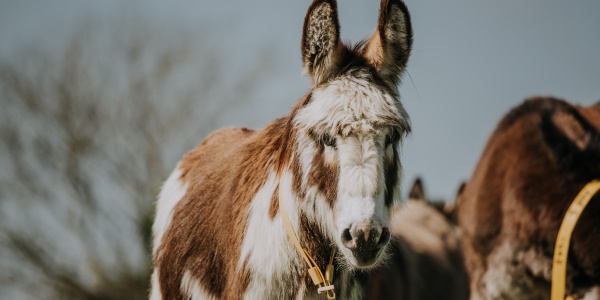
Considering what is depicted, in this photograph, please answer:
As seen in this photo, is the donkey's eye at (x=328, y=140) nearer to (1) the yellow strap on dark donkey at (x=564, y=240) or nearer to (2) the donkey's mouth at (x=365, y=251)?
(2) the donkey's mouth at (x=365, y=251)

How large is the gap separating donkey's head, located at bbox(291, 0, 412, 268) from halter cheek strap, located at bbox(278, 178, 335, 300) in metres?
0.13

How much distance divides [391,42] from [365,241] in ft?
3.94

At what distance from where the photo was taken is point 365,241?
248 cm

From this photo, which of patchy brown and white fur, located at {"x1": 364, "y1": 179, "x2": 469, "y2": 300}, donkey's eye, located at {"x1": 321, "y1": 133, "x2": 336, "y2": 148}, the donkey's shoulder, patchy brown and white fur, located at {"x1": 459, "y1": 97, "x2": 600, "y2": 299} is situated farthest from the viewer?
patchy brown and white fur, located at {"x1": 364, "y1": 179, "x2": 469, "y2": 300}

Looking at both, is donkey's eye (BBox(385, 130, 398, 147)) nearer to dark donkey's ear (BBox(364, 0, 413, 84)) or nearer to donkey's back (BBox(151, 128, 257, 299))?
dark donkey's ear (BBox(364, 0, 413, 84))

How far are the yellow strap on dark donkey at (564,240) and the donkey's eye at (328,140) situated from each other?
1943 millimetres

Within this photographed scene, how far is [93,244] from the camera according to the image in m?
15.8

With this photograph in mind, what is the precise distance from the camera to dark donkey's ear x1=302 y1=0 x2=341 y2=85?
2.89m

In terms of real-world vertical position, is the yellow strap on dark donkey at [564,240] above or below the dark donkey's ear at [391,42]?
below

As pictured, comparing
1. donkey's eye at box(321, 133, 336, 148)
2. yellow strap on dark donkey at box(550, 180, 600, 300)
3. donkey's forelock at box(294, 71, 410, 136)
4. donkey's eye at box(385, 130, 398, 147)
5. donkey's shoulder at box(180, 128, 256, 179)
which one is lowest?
yellow strap on dark donkey at box(550, 180, 600, 300)

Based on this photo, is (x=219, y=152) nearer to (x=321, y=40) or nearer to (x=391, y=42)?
(x=321, y=40)

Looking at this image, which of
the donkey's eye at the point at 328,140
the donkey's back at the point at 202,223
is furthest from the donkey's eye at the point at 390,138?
the donkey's back at the point at 202,223

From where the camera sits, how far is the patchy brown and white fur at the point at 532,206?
411 centimetres

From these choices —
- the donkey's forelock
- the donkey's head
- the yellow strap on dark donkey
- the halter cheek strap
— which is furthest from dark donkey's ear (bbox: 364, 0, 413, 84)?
the yellow strap on dark donkey
